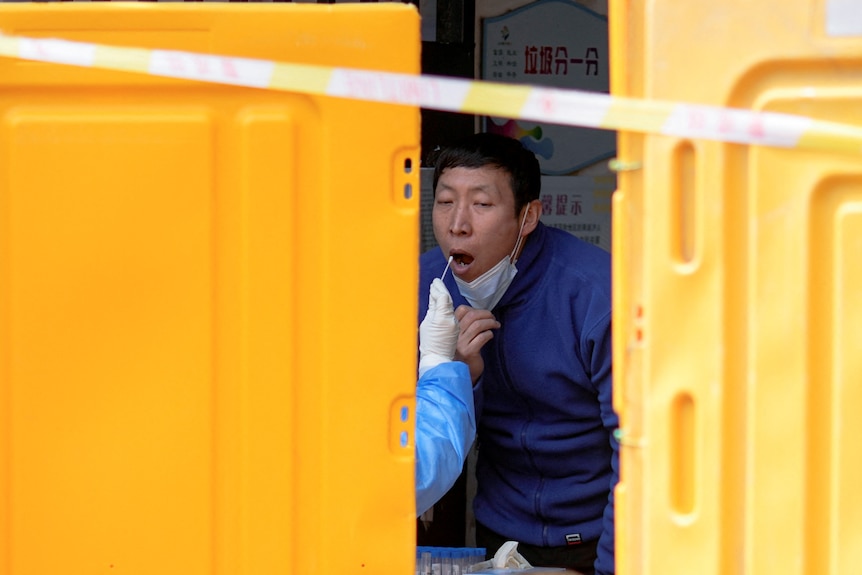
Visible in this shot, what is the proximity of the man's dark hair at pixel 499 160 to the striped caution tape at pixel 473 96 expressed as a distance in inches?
50.5

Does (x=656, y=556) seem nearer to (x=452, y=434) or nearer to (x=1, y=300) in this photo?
(x=452, y=434)

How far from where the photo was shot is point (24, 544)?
182 cm

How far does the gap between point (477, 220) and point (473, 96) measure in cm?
138

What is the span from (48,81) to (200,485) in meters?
0.72

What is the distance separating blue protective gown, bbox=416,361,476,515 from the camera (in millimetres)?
2076

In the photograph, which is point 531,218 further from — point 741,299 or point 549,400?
point 741,299

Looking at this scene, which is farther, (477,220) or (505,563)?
(477,220)

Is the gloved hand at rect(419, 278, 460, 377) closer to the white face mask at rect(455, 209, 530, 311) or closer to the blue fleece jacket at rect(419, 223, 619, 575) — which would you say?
the blue fleece jacket at rect(419, 223, 619, 575)

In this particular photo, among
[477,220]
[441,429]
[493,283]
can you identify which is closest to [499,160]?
[477,220]

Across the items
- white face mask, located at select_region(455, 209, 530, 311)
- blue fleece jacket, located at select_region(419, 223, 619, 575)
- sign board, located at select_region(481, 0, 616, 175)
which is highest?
sign board, located at select_region(481, 0, 616, 175)

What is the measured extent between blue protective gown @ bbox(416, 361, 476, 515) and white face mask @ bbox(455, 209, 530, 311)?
0.62 metres

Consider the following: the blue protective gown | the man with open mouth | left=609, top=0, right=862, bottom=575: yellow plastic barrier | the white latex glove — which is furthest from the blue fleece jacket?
left=609, top=0, right=862, bottom=575: yellow plastic barrier

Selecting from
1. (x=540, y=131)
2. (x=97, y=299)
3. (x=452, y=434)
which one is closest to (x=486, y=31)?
(x=540, y=131)

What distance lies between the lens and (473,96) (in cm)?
161
